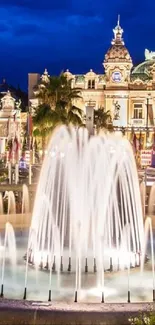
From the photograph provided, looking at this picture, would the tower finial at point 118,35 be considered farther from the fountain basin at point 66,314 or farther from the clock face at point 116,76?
the fountain basin at point 66,314

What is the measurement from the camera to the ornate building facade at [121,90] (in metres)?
74.7

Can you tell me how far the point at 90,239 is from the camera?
17.2 meters

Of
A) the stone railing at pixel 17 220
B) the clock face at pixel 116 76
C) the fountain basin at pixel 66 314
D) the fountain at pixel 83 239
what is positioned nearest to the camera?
the fountain basin at pixel 66 314

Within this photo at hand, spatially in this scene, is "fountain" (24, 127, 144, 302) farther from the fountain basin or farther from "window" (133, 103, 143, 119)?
"window" (133, 103, 143, 119)

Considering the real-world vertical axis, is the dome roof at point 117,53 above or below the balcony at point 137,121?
above

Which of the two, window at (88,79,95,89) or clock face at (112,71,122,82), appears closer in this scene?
clock face at (112,71,122,82)

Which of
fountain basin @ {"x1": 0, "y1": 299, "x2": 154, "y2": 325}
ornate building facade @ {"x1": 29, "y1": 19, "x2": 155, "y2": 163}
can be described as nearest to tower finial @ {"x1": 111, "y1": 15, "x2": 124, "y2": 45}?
ornate building facade @ {"x1": 29, "y1": 19, "x2": 155, "y2": 163}

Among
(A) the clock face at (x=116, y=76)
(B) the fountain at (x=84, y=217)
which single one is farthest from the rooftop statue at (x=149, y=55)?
(B) the fountain at (x=84, y=217)

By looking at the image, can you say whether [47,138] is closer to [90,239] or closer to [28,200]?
[28,200]

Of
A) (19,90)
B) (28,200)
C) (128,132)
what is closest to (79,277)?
(28,200)

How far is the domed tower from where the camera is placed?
7581 cm

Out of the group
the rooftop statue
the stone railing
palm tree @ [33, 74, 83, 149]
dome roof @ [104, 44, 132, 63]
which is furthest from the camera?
the rooftop statue

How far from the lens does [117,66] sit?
76062 millimetres

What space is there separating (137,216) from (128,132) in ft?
175
